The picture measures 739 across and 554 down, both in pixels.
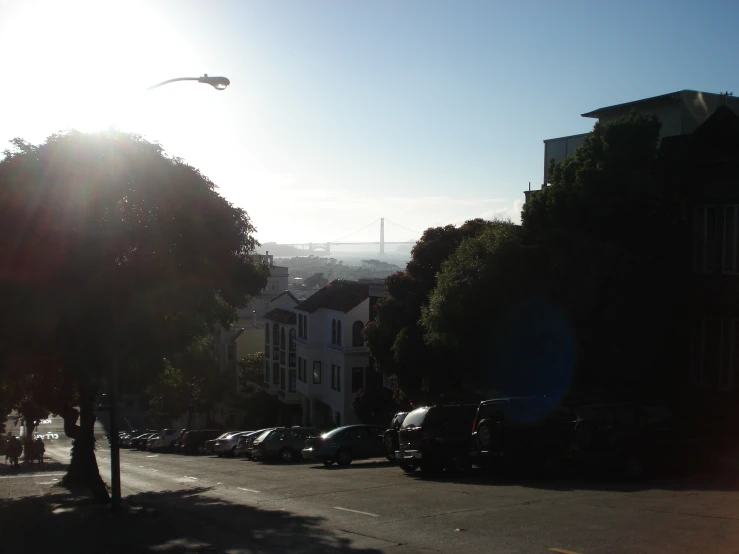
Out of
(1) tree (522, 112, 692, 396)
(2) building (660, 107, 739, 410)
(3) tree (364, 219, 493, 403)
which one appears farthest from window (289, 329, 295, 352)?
→ (2) building (660, 107, 739, 410)

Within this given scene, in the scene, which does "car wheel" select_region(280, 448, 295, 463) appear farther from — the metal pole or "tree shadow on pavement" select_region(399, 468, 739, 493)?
the metal pole

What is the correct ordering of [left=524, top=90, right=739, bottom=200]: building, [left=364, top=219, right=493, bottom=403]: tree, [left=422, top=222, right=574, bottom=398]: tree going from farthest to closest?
[left=364, top=219, right=493, bottom=403]: tree → [left=524, top=90, right=739, bottom=200]: building → [left=422, top=222, right=574, bottom=398]: tree

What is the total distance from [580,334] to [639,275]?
2.08 meters

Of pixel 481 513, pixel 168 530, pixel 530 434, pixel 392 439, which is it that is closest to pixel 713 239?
pixel 530 434

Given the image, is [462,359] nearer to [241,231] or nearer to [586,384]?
[586,384]

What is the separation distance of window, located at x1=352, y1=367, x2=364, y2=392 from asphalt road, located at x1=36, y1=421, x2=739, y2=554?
2615cm

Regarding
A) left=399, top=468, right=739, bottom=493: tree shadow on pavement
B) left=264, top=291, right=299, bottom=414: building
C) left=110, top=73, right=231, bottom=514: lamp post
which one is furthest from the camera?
left=264, top=291, right=299, bottom=414: building

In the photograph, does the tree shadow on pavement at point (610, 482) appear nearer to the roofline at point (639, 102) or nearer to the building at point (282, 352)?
the roofline at point (639, 102)

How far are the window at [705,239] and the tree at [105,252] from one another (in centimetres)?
1242

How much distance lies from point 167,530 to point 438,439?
941 cm

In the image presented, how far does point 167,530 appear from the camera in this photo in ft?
43.5

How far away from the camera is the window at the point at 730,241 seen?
2092 cm

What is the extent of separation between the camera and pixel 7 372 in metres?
23.0

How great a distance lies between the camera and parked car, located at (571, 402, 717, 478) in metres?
17.0
